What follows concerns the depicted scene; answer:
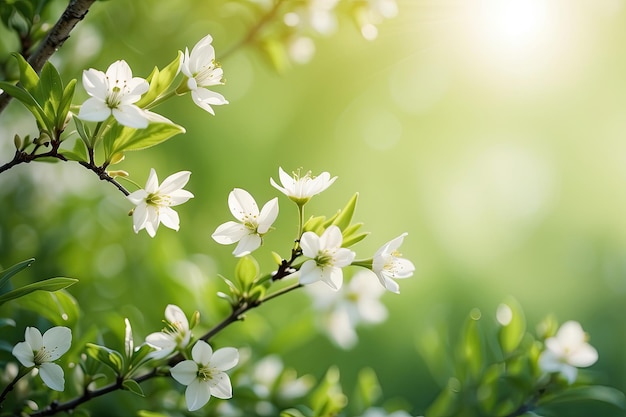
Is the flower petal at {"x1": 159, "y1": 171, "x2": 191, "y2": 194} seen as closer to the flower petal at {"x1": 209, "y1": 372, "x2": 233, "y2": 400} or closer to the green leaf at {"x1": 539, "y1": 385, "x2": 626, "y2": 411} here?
the flower petal at {"x1": 209, "y1": 372, "x2": 233, "y2": 400}

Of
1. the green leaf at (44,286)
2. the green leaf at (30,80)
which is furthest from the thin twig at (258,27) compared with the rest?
the green leaf at (44,286)

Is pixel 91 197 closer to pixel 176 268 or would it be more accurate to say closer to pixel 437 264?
pixel 176 268

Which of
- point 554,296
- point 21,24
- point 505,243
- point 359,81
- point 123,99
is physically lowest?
point 554,296

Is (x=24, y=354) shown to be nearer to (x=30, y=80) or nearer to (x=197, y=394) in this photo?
(x=197, y=394)

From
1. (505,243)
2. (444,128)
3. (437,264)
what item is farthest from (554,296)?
(444,128)

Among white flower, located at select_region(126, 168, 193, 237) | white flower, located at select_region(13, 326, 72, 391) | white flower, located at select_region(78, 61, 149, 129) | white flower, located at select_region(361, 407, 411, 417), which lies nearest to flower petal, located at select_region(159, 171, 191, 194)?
white flower, located at select_region(126, 168, 193, 237)

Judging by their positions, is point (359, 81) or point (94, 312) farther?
point (359, 81)

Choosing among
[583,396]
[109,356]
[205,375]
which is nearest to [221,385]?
[205,375]
